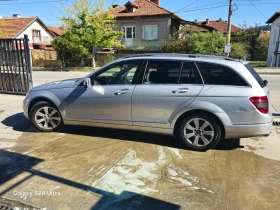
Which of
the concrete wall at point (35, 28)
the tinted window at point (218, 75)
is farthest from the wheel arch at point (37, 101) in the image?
the concrete wall at point (35, 28)

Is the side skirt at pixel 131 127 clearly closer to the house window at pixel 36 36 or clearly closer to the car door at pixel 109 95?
the car door at pixel 109 95

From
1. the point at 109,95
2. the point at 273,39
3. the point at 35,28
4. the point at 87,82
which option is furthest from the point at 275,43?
the point at 35,28

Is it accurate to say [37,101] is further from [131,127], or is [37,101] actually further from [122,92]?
[131,127]

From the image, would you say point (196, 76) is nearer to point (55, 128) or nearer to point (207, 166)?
point (207, 166)

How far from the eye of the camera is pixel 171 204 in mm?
2816

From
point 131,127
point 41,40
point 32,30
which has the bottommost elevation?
point 131,127

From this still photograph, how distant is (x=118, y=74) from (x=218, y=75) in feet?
5.93

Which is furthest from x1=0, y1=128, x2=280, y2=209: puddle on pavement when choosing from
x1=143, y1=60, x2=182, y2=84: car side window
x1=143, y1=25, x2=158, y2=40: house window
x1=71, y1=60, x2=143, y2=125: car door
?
x1=143, y1=25, x2=158, y2=40: house window

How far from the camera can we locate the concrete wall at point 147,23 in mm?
28719

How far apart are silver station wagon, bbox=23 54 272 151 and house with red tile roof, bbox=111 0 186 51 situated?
1005 inches

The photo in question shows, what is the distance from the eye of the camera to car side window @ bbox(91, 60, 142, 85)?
14.9 ft

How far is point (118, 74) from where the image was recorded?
183 inches

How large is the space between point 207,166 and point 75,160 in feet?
6.74

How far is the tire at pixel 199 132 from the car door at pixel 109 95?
1016 mm
